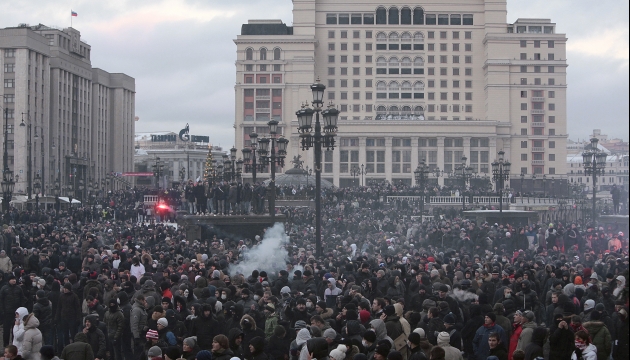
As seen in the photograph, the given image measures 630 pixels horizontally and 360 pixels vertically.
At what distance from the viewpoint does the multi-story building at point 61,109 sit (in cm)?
8825

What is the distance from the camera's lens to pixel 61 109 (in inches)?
3935

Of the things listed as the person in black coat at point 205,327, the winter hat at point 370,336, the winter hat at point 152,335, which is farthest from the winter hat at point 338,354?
the person in black coat at point 205,327

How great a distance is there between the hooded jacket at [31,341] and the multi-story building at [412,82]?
3423 inches

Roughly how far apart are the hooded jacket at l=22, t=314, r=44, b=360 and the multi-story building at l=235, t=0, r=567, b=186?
86.9 meters

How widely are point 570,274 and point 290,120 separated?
8773 cm

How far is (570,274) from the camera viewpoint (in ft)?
52.7

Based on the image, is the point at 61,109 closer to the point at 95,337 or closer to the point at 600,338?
the point at 95,337

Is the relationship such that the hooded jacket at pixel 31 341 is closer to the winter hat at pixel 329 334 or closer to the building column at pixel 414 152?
the winter hat at pixel 329 334

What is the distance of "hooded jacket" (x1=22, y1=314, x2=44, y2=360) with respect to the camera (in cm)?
1130

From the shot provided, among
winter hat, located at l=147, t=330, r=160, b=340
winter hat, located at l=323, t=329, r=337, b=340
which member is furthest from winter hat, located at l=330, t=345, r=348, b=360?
winter hat, located at l=147, t=330, r=160, b=340

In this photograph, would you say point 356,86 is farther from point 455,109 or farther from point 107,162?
point 107,162

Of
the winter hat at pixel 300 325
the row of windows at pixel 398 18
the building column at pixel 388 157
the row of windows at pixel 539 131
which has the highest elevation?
the row of windows at pixel 398 18

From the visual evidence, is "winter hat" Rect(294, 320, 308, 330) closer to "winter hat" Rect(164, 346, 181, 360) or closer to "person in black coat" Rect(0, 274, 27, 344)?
"winter hat" Rect(164, 346, 181, 360)

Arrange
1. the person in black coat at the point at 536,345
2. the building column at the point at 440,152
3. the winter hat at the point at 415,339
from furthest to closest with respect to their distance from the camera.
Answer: the building column at the point at 440,152, the person in black coat at the point at 536,345, the winter hat at the point at 415,339
